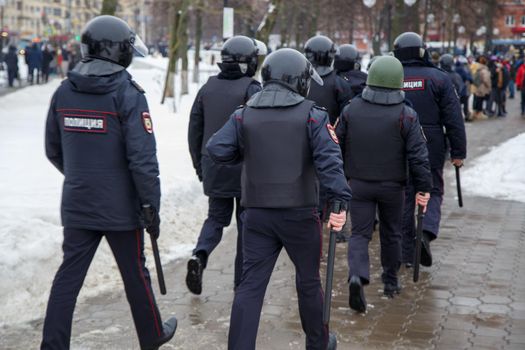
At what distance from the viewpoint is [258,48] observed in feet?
22.0

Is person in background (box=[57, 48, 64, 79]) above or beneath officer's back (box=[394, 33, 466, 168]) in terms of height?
beneath

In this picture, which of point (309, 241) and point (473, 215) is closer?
point (309, 241)

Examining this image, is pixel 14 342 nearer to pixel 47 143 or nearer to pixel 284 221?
pixel 47 143

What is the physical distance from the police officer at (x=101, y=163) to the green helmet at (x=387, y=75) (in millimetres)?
2049

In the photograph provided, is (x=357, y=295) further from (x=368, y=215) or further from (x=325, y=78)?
(x=325, y=78)

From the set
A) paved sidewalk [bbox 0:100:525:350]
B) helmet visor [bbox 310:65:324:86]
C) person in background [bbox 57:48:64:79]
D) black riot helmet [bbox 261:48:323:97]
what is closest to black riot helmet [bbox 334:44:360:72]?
paved sidewalk [bbox 0:100:525:350]

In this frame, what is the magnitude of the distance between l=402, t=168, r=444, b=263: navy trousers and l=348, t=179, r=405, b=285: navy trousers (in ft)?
3.16

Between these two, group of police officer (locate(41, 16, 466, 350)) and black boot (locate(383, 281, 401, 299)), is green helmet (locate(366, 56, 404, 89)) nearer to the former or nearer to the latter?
group of police officer (locate(41, 16, 466, 350))

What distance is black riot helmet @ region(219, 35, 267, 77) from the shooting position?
6.46 meters

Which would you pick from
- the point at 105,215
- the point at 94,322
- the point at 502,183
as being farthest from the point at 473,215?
the point at 105,215

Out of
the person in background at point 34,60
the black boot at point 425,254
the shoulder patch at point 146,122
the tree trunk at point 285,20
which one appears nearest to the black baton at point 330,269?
the shoulder patch at point 146,122

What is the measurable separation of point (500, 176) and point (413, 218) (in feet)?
19.0

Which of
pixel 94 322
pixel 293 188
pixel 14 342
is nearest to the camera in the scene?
pixel 293 188

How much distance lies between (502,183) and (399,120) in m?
6.70
